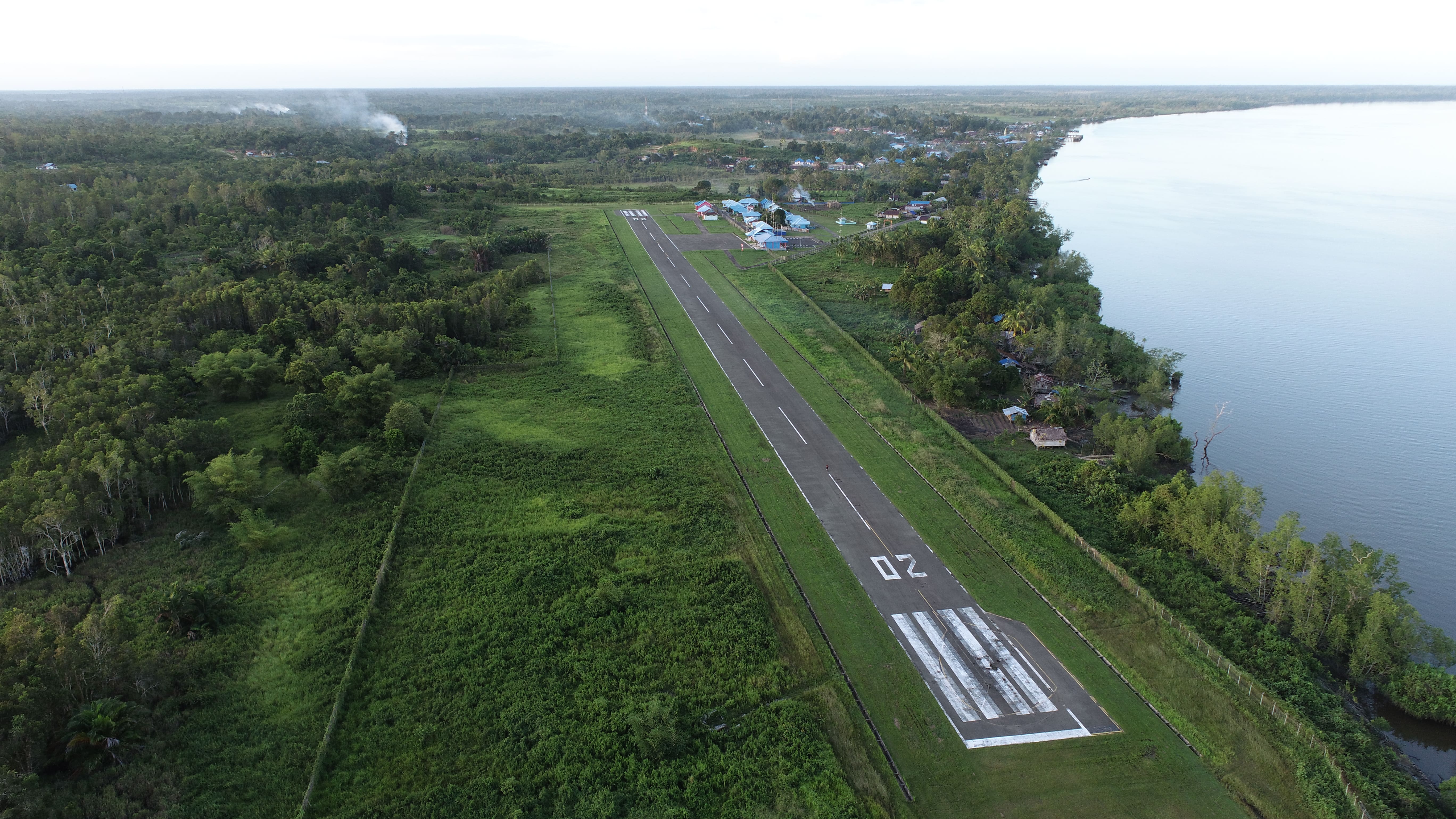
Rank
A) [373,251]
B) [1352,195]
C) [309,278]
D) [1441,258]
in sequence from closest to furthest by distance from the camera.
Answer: [309,278] → [373,251] → [1441,258] → [1352,195]

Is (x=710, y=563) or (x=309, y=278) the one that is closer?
(x=710, y=563)

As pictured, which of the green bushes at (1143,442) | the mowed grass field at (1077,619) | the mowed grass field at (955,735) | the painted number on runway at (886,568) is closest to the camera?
the mowed grass field at (955,735)

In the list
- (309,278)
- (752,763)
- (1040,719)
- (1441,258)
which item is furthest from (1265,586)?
(1441,258)

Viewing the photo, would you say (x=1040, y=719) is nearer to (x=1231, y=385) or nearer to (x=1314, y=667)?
(x=1314, y=667)

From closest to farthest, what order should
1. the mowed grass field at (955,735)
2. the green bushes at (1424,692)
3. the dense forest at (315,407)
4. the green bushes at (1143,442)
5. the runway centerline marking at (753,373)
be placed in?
the mowed grass field at (955,735)
the dense forest at (315,407)
the green bushes at (1424,692)
the green bushes at (1143,442)
the runway centerline marking at (753,373)

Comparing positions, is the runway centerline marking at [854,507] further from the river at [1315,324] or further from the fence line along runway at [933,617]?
the river at [1315,324]

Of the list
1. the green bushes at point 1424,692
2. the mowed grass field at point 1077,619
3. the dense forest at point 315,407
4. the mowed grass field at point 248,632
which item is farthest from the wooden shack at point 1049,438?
the mowed grass field at point 248,632
